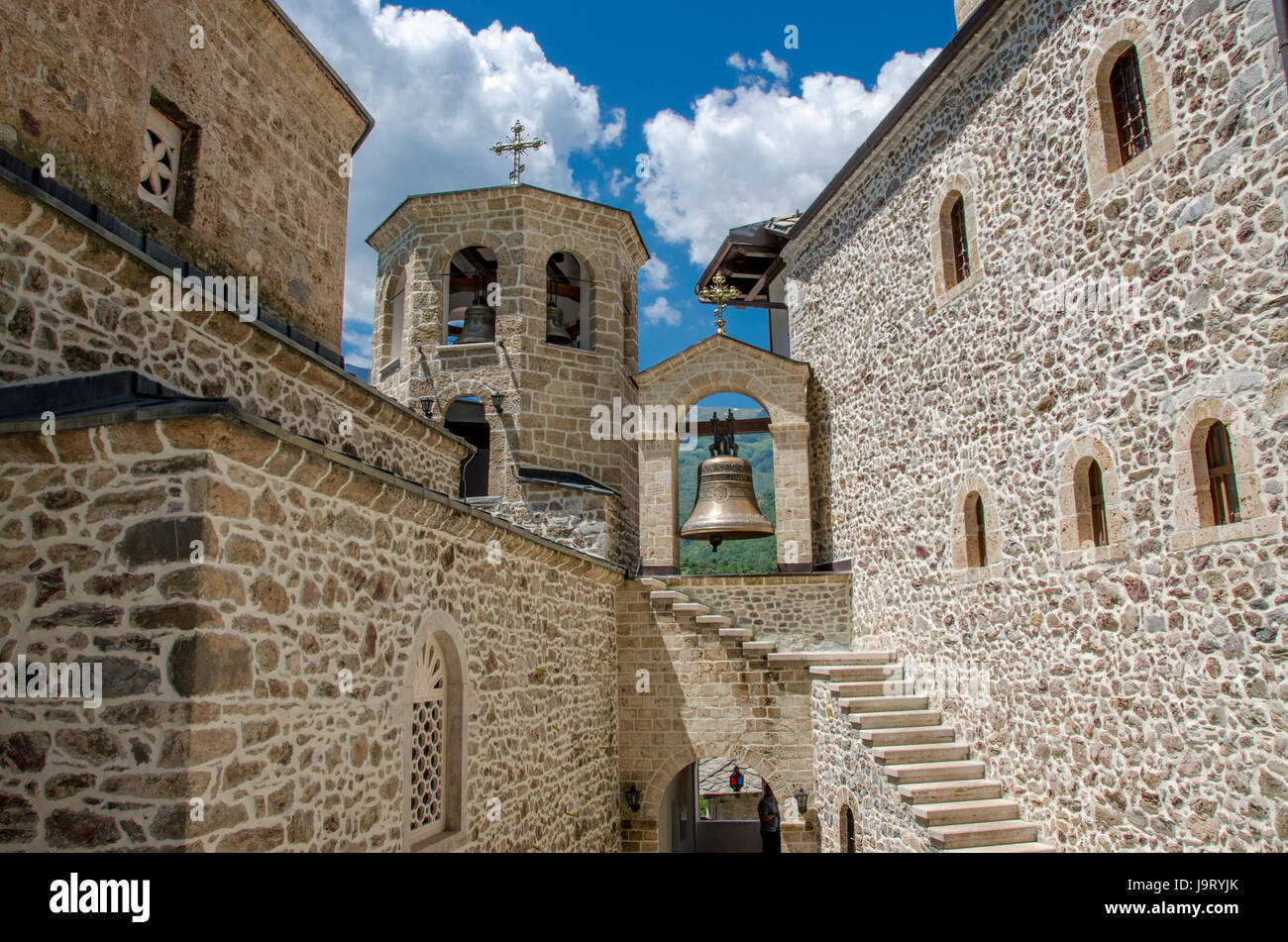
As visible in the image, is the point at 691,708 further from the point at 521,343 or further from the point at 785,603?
the point at 521,343

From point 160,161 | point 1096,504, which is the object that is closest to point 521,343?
point 160,161

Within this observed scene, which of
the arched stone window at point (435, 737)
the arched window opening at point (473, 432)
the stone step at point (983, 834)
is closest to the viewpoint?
the arched stone window at point (435, 737)

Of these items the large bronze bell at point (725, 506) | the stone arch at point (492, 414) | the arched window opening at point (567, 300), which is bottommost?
the large bronze bell at point (725, 506)

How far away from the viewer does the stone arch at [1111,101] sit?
617 cm

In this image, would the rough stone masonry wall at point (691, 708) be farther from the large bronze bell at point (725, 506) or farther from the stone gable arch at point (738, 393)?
the large bronze bell at point (725, 506)

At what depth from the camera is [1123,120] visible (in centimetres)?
680

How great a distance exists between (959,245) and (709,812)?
15.9m

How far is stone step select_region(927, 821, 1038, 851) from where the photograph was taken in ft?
24.3

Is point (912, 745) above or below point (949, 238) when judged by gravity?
below

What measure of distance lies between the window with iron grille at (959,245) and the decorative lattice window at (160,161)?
7.53m

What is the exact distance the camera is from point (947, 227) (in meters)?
9.37

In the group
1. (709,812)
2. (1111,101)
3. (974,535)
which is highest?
(1111,101)

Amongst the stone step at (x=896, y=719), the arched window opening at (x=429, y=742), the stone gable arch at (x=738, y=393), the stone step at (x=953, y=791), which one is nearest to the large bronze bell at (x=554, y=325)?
the stone gable arch at (x=738, y=393)
